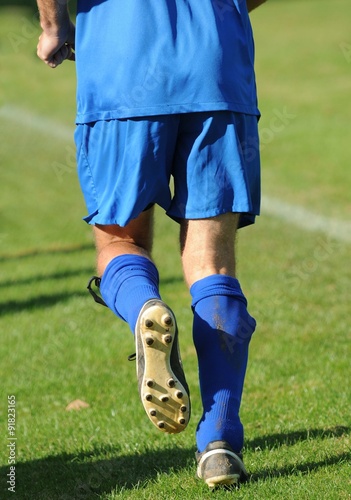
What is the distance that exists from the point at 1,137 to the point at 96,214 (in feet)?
47.7

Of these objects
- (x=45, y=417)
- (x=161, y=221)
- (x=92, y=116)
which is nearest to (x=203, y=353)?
(x=92, y=116)

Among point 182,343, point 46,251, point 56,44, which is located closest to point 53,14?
point 56,44

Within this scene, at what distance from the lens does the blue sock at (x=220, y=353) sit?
327cm

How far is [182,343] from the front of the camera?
20.1ft

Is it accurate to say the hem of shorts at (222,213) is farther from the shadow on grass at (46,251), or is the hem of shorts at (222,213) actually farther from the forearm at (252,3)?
the shadow on grass at (46,251)

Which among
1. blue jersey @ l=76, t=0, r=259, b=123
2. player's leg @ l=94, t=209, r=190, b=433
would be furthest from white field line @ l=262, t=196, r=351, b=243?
player's leg @ l=94, t=209, r=190, b=433

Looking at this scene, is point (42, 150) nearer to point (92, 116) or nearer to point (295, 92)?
point (295, 92)

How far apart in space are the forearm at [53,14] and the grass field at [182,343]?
5.28 feet

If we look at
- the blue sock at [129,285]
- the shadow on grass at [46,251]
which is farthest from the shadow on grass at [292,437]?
the shadow on grass at [46,251]

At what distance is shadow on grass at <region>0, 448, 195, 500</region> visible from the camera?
3.61 m

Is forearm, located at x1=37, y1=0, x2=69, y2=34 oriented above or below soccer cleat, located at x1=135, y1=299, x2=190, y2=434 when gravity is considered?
above

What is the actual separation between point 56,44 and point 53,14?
137 mm

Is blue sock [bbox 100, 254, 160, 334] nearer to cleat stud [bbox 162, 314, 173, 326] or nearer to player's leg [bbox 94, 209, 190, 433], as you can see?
player's leg [bbox 94, 209, 190, 433]

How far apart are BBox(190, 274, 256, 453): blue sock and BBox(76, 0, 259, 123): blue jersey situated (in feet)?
1.97
